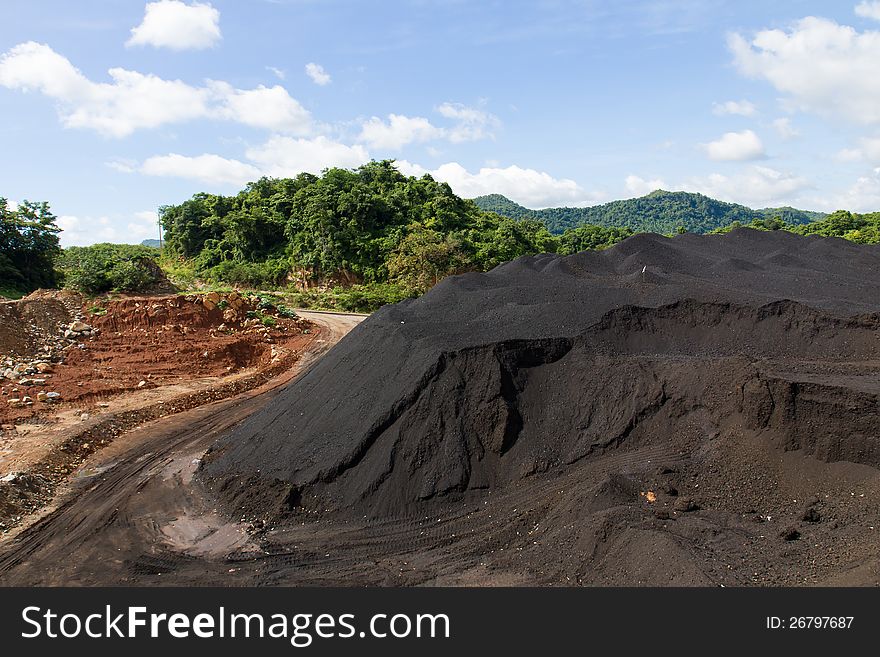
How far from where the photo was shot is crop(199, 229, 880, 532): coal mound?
8.43 meters

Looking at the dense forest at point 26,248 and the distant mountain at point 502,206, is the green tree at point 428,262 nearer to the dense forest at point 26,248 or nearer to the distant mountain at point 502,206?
the dense forest at point 26,248

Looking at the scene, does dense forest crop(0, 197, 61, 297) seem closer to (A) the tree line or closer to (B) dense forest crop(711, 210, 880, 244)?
(A) the tree line

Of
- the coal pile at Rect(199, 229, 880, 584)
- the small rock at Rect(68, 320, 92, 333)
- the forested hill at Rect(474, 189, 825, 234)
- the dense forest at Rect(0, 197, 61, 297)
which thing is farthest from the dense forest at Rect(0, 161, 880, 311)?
the forested hill at Rect(474, 189, 825, 234)

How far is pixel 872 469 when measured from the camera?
26.2 feet

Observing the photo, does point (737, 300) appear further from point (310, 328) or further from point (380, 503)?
point (310, 328)

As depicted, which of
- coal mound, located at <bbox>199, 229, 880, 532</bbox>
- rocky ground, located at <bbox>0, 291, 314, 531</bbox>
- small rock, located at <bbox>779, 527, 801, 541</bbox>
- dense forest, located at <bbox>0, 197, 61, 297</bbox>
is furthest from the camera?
dense forest, located at <bbox>0, 197, 61, 297</bbox>

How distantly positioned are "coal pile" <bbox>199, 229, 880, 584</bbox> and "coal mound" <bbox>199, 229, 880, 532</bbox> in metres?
0.03

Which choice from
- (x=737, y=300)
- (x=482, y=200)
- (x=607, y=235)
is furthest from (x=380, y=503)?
(x=482, y=200)

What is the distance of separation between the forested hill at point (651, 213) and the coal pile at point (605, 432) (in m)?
96.2

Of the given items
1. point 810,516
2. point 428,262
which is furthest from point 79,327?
point 810,516

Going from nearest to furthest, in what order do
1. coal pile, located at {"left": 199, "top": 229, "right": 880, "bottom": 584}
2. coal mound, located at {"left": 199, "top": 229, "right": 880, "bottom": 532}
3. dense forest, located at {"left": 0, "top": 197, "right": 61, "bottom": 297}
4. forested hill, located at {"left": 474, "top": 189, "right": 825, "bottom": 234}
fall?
coal pile, located at {"left": 199, "top": 229, "right": 880, "bottom": 584} → coal mound, located at {"left": 199, "top": 229, "right": 880, "bottom": 532} → dense forest, located at {"left": 0, "top": 197, "right": 61, "bottom": 297} → forested hill, located at {"left": 474, "top": 189, "right": 825, "bottom": 234}

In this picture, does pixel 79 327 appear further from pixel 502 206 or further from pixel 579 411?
pixel 502 206

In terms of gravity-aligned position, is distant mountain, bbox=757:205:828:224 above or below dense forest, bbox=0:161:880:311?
above

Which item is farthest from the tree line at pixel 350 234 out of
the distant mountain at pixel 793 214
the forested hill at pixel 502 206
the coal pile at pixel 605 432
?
the distant mountain at pixel 793 214
